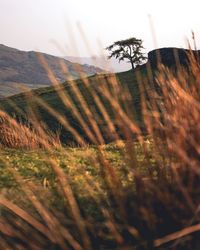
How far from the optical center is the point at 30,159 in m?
7.91

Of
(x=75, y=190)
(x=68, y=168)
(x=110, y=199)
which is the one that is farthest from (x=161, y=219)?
(x=68, y=168)

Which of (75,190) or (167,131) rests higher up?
(167,131)

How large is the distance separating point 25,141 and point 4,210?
5794 mm

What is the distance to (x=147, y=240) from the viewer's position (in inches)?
134

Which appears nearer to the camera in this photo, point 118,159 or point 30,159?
point 118,159

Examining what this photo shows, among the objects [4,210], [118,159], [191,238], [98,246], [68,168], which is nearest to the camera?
[191,238]

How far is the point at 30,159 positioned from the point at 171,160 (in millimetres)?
4584

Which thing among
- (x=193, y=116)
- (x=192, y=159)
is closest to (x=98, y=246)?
(x=192, y=159)

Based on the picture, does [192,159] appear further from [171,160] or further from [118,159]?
[118,159]

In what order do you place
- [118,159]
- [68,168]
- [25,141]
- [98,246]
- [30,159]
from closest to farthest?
[98,246] < [68,168] < [118,159] < [30,159] < [25,141]

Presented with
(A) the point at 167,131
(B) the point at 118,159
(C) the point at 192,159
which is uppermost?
(A) the point at 167,131

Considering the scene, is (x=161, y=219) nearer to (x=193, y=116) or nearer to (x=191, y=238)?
(x=191, y=238)

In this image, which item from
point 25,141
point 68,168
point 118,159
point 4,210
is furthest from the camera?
point 25,141

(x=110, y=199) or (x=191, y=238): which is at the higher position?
(x=110, y=199)
